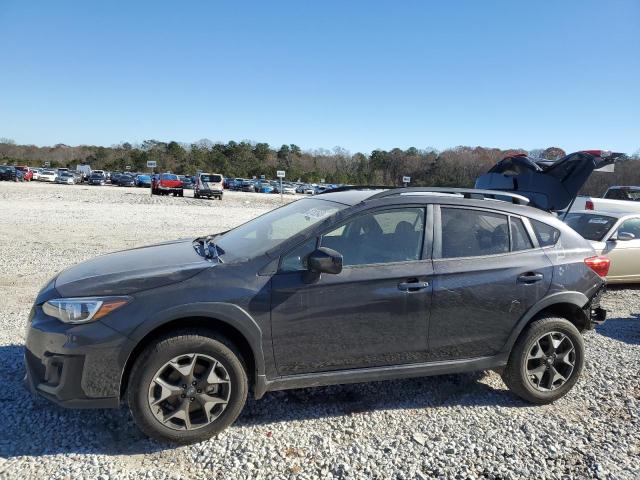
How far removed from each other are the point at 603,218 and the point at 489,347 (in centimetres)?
589

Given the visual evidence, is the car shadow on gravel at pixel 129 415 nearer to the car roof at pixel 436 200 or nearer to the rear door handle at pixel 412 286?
the rear door handle at pixel 412 286

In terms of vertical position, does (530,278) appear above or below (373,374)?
above

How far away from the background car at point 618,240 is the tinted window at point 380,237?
17.7 ft

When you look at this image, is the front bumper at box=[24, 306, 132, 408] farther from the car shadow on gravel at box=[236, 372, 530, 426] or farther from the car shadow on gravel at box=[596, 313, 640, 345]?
the car shadow on gravel at box=[596, 313, 640, 345]

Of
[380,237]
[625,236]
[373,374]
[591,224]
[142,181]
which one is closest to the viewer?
[373,374]

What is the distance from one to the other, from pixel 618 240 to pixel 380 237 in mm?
6184

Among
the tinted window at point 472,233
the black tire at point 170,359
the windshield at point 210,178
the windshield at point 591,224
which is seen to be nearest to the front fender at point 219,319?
the black tire at point 170,359

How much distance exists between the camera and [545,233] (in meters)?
3.99

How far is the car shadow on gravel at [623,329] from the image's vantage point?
5.48 m

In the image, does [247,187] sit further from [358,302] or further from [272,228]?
[358,302]

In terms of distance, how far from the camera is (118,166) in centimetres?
8819

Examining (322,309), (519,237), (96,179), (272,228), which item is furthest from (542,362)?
(96,179)

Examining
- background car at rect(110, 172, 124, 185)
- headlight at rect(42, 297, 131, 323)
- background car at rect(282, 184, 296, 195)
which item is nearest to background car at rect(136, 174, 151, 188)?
background car at rect(110, 172, 124, 185)

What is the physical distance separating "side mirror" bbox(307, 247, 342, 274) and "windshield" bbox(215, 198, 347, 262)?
357mm
